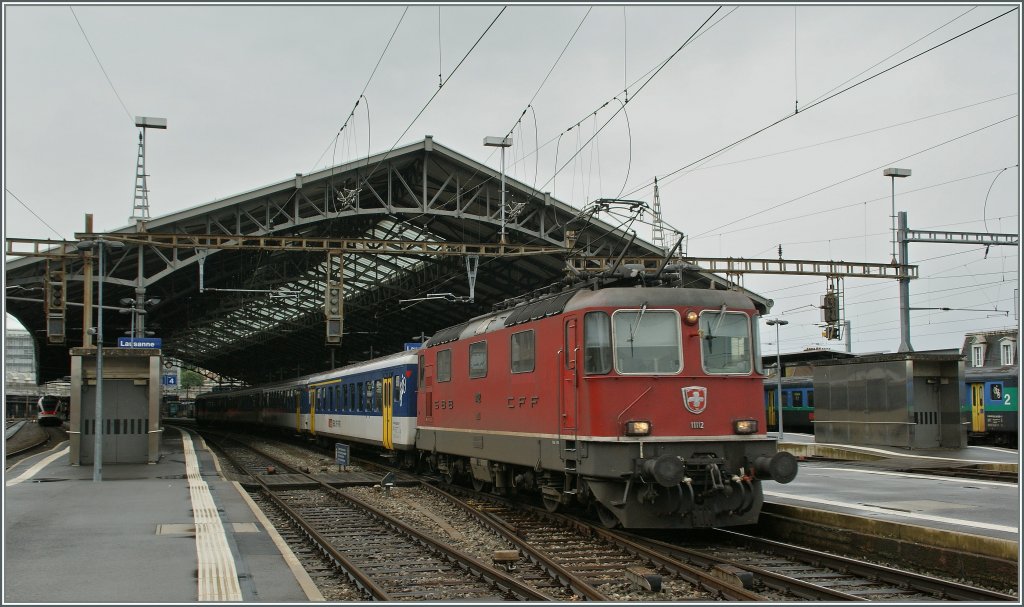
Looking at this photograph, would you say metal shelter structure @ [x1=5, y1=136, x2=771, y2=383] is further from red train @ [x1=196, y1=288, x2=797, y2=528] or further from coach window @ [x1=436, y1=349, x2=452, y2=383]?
coach window @ [x1=436, y1=349, x2=452, y2=383]

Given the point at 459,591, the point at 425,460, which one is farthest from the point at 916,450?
the point at 459,591

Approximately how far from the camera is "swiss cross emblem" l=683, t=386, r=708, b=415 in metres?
11.9

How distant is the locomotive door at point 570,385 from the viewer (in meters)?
12.2

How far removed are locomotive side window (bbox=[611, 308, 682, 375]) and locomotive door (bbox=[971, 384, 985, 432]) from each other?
23.9 metres

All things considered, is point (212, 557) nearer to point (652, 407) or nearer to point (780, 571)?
point (652, 407)

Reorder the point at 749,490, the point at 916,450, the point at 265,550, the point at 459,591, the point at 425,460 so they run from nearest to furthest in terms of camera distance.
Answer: the point at 459,591 < the point at 265,550 < the point at 749,490 < the point at 425,460 < the point at 916,450

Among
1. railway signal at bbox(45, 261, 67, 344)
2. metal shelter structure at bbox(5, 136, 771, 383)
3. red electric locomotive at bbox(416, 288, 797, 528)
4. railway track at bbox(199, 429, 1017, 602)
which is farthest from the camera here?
metal shelter structure at bbox(5, 136, 771, 383)

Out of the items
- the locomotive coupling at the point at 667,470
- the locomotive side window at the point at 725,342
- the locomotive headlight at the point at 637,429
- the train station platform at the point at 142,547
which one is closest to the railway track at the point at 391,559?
the train station platform at the point at 142,547

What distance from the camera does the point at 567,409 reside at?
Answer: 12.5 metres

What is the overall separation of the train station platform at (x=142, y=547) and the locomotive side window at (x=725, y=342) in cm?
594

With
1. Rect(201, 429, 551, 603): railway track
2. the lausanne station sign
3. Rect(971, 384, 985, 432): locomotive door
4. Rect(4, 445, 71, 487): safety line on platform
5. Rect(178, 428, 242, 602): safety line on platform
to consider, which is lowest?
Rect(201, 429, 551, 603): railway track

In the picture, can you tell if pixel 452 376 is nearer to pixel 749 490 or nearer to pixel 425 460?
pixel 425 460

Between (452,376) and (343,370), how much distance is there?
1464 centimetres

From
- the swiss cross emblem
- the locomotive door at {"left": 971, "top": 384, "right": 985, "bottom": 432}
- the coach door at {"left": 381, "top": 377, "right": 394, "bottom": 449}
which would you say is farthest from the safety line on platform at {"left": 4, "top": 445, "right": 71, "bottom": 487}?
the locomotive door at {"left": 971, "top": 384, "right": 985, "bottom": 432}
